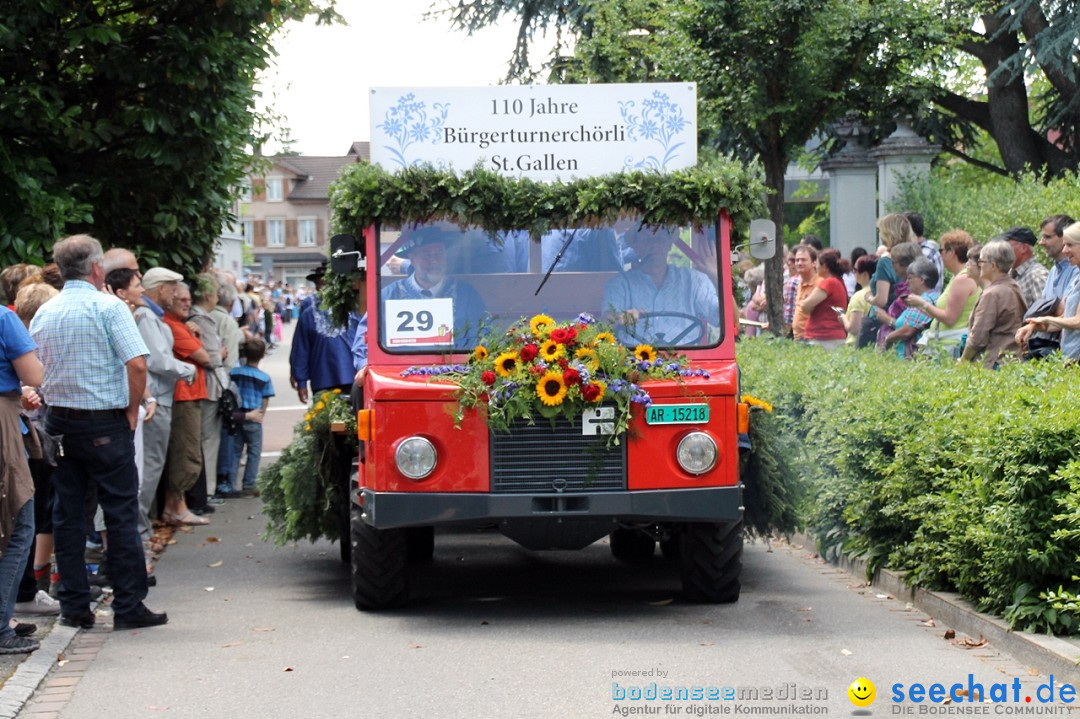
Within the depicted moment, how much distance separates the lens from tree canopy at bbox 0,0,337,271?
11.3m

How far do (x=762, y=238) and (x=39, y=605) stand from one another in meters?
4.49

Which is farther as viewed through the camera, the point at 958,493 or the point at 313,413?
the point at 313,413

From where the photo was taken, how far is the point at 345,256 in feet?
28.7

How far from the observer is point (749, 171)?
905cm

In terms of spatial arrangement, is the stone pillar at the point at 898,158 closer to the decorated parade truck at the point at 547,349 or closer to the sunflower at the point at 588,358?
the decorated parade truck at the point at 547,349

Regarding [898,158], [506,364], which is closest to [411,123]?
[506,364]

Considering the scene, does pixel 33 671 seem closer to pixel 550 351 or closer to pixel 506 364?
pixel 506 364

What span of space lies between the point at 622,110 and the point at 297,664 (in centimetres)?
366

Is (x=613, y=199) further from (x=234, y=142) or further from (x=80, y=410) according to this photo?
(x=234, y=142)

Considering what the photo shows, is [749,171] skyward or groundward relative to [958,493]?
skyward

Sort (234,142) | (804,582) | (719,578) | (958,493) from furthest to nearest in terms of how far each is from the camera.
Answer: (234,142) < (804,582) < (719,578) < (958,493)

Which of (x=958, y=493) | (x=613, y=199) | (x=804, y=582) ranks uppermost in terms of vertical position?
(x=613, y=199)

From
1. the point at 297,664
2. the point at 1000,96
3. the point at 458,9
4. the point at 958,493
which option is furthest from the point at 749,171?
the point at 1000,96

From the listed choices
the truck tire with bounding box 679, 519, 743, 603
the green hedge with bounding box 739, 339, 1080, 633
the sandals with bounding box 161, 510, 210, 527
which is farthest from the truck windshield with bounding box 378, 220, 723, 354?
the sandals with bounding box 161, 510, 210, 527
